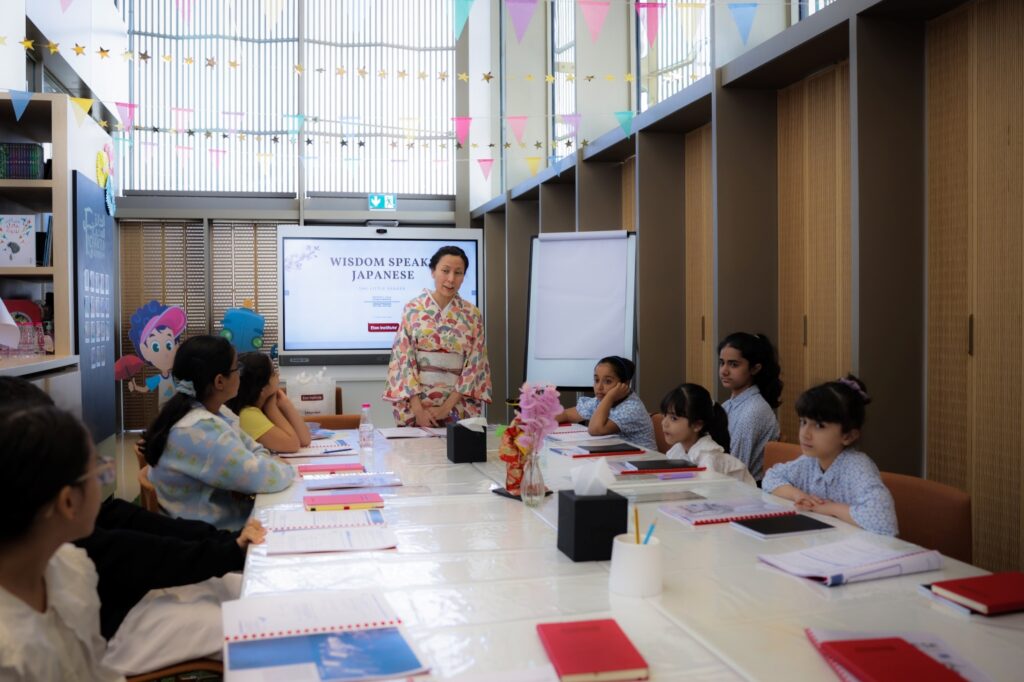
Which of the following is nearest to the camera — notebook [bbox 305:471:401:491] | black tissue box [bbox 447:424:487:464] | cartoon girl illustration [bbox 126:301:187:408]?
notebook [bbox 305:471:401:491]

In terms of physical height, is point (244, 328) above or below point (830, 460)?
above

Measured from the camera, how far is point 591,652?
49.9 inches

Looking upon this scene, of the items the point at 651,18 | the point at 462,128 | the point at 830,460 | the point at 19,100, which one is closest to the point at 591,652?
the point at 830,460

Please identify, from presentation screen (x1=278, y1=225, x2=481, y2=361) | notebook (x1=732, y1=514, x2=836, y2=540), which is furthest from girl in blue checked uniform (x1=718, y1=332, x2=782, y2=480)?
presentation screen (x1=278, y1=225, x2=481, y2=361)

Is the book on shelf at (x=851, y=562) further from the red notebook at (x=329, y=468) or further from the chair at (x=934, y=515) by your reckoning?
the red notebook at (x=329, y=468)

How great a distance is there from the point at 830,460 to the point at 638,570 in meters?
1.08

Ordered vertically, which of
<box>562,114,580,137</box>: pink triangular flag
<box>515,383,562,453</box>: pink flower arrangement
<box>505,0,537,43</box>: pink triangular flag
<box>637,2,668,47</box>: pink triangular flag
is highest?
<box>637,2,668,47</box>: pink triangular flag

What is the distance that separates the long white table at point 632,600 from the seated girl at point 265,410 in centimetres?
127

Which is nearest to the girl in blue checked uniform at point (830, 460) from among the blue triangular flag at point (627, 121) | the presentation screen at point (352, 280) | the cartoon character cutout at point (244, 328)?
the blue triangular flag at point (627, 121)

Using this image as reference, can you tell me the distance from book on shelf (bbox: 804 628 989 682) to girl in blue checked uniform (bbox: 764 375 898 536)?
89cm

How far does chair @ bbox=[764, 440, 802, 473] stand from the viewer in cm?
274

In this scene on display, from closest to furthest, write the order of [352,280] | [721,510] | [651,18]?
[721,510]
[651,18]
[352,280]

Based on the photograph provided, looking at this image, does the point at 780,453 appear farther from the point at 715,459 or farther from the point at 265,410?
the point at 265,410

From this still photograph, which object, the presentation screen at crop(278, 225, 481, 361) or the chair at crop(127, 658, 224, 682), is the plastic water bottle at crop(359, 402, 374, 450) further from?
the presentation screen at crop(278, 225, 481, 361)
